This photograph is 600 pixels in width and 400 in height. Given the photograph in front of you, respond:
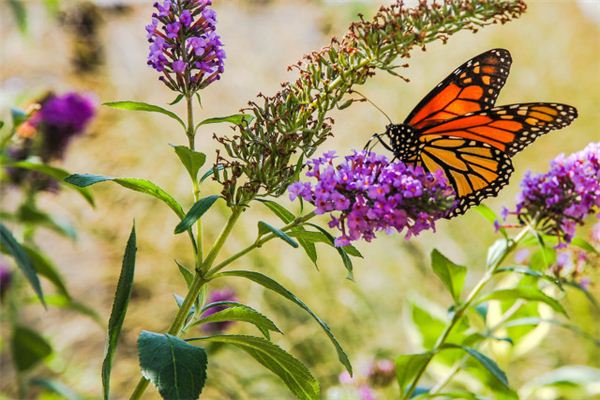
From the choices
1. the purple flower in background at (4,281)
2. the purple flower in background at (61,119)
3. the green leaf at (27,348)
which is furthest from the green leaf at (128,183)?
the purple flower in background at (4,281)

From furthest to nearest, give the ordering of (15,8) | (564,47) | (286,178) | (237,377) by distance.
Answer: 1. (564,47)
2. (237,377)
3. (15,8)
4. (286,178)

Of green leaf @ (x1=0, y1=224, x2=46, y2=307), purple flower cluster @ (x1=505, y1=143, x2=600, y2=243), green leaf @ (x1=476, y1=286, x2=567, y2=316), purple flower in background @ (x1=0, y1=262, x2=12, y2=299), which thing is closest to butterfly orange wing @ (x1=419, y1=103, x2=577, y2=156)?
purple flower cluster @ (x1=505, y1=143, x2=600, y2=243)

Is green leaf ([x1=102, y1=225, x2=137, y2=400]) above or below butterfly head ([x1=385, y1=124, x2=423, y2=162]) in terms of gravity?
below

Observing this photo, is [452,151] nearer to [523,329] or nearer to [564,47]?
[523,329]

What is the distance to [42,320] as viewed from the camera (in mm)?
5352

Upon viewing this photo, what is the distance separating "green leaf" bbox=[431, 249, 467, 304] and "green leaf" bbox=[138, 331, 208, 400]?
0.60 m

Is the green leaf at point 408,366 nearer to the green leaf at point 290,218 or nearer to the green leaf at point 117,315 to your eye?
the green leaf at point 290,218

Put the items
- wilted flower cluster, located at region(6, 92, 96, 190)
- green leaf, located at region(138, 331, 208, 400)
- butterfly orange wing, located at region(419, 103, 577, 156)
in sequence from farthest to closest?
wilted flower cluster, located at region(6, 92, 96, 190) → butterfly orange wing, located at region(419, 103, 577, 156) → green leaf, located at region(138, 331, 208, 400)

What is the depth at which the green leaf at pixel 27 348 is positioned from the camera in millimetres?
2139

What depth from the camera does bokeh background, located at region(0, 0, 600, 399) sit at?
4160 mm

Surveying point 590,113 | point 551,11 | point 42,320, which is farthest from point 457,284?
point 551,11

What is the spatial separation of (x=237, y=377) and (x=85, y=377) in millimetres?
1284

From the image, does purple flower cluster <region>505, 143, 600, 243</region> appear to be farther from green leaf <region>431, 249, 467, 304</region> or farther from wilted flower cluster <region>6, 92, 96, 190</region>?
wilted flower cluster <region>6, 92, 96, 190</region>

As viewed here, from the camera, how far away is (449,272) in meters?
1.42
